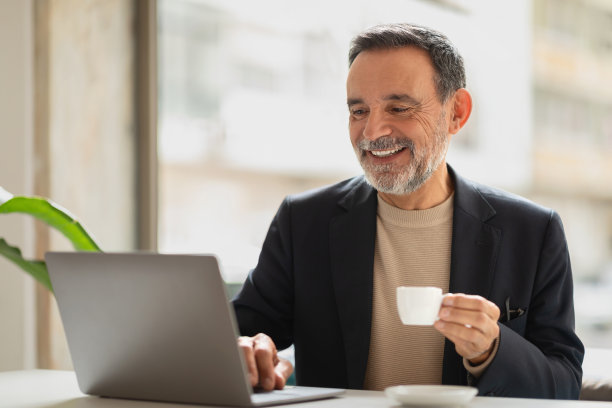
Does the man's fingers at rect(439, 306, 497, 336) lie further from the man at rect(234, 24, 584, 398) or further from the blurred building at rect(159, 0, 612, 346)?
the blurred building at rect(159, 0, 612, 346)

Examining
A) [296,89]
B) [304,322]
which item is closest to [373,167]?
[304,322]

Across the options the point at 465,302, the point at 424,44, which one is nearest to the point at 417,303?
the point at 465,302

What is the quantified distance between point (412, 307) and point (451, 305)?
11cm

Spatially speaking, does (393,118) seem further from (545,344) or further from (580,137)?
(580,137)

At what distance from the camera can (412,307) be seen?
1222 mm

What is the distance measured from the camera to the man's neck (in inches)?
76.5

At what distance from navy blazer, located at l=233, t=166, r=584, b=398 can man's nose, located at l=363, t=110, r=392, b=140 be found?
20cm

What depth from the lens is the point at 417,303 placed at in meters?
1.22

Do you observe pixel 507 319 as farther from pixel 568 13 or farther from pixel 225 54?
pixel 225 54

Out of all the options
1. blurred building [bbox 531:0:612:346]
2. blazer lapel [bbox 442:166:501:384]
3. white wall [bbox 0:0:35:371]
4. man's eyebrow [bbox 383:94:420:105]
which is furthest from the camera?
white wall [bbox 0:0:35:371]

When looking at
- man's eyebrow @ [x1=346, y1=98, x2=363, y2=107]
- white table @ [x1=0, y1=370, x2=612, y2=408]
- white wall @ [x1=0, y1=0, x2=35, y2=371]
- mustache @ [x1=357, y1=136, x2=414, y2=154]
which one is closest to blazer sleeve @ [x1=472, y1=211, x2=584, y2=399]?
white table @ [x1=0, y1=370, x2=612, y2=408]

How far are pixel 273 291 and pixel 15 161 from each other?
174cm

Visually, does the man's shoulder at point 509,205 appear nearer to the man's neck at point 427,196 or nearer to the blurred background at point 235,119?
the man's neck at point 427,196

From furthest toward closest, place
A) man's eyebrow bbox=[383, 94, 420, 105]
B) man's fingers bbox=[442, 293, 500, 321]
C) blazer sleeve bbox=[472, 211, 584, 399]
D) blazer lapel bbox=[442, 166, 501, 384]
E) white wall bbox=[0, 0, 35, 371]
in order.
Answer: white wall bbox=[0, 0, 35, 371]
man's eyebrow bbox=[383, 94, 420, 105]
blazer lapel bbox=[442, 166, 501, 384]
blazer sleeve bbox=[472, 211, 584, 399]
man's fingers bbox=[442, 293, 500, 321]
